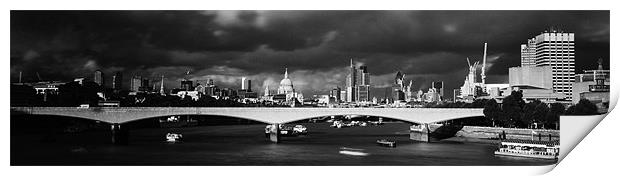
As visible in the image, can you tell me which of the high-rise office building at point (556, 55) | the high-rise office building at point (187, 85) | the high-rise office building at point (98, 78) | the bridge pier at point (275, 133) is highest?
the high-rise office building at point (556, 55)

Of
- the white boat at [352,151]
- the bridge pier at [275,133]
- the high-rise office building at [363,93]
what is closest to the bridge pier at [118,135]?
the bridge pier at [275,133]

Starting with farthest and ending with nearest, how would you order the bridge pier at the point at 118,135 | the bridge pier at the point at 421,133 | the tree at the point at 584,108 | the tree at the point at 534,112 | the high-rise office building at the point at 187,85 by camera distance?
1. the bridge pier at the point at 421,133
2. the high-rise office building at the point at 187,85
3. the tree at the point at 534,112
4. the bridge pier at the point at 118,135
5. the tree at the point at 584,108

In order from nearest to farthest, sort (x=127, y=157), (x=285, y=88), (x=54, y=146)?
1. (x=127, y=157)
2. (x=54, y=146)
3. (x=285, y=88)

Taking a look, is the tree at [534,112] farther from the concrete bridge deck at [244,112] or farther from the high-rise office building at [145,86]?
the high-rise office building at [145,86]
